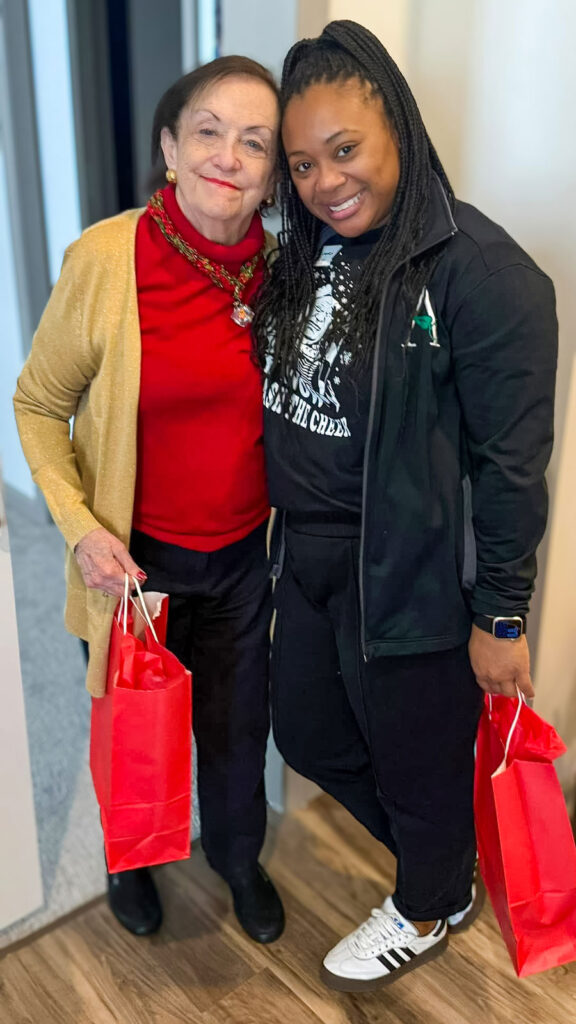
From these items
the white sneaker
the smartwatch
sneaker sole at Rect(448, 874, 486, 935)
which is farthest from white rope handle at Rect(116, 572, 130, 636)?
sneaker sole at Rect(448, 874, 486, 935)

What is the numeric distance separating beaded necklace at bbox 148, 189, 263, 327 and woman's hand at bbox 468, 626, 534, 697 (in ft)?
1.85

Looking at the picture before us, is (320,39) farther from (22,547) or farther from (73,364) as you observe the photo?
(22,547)

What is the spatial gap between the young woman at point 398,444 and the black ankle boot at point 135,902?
463 millimetres

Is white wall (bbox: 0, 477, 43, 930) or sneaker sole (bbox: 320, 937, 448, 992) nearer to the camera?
white wall (bbox: 0, 477, 43, 930)

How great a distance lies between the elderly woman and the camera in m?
1.24

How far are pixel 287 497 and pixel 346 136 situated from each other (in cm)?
50

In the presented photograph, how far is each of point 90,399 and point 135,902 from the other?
3.11 ft

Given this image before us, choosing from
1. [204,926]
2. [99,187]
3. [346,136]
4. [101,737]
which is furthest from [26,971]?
[99,187]

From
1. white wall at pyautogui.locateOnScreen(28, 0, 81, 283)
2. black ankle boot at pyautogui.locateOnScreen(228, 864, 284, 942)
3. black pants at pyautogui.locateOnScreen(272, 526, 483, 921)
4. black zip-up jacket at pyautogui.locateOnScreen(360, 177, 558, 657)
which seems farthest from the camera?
white wall at pyautogui.locateOnScreen(28, 0, 81, 283)

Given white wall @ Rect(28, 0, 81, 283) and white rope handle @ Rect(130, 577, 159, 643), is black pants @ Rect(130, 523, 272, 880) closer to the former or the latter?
white rope handle @ Rect(130, 577, 159, 643)

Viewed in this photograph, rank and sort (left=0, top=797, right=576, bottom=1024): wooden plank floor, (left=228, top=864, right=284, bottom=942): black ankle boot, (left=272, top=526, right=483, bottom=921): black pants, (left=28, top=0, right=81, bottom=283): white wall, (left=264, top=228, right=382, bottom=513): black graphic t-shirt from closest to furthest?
(left=264, top=228, right=382, bottom=513): black graphic t-shirt < (left=272, top=526, right=483, bottom=921): black pants < (left=0, top=797, right=576, bottom=1024): wooden plank floor < (left=228, top=864, right=284, bottom=942): black ankle boot < (left=28, top=0, right=81, bottom=283): white wall

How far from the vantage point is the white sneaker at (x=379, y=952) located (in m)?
1.55

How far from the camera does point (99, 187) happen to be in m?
2.97

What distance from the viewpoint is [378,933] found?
1.58 m
